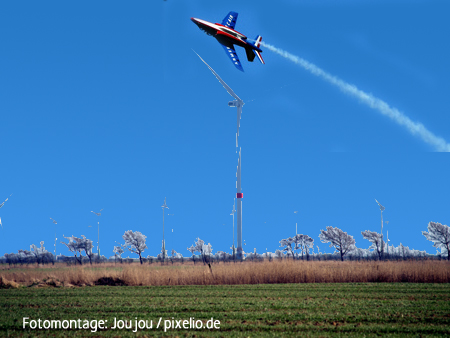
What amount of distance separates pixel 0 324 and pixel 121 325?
15.7 feet

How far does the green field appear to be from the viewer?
49.0 feet

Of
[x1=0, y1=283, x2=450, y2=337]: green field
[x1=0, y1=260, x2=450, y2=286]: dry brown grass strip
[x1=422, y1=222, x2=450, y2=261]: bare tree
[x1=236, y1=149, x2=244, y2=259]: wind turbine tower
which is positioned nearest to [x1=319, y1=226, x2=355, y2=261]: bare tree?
[x1=422, y1=222, x2=450, y2=261]: bare tree

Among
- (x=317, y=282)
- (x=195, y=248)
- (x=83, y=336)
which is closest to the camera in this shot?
(x=83, y=336)

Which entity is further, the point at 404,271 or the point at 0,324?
the point at 404,271

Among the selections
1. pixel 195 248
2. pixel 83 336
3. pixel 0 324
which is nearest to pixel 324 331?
pixel 83 336

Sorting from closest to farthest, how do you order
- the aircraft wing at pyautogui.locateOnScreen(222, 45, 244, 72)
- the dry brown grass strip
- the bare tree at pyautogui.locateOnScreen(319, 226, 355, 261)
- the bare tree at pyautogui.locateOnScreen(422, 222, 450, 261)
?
the dry brown grass strip, the aircraft wing at pyautogui.locateOnScreen(222, 45, 244, 72), the bare tree at pyautogui.locateOnScreen(422, 222, 450, 261), the bare tree at pyautogui.locateOnScreen(319, 226, 355, 261)

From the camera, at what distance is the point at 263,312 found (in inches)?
728

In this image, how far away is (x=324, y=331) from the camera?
48.6ft

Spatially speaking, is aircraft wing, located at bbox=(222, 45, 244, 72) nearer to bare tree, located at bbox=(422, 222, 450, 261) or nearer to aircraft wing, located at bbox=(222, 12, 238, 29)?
aircraft wing, located at bbox=(222, 12, 238, 29)

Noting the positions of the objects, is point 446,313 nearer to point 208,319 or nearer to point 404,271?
point 208,319

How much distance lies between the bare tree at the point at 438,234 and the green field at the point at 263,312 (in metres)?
81.6

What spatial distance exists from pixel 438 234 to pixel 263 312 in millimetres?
96262

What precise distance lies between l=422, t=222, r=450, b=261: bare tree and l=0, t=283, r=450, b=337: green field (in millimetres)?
81630

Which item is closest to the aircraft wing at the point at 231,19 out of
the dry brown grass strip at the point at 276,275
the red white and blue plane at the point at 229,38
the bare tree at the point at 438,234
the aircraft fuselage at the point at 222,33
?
the red white and blue plane at the point at 229,38
